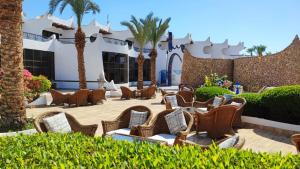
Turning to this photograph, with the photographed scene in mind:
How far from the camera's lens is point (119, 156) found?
3.64m

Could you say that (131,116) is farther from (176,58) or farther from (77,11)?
(176,58)

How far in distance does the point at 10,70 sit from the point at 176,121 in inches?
185

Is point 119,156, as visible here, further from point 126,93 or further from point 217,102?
point 126,93

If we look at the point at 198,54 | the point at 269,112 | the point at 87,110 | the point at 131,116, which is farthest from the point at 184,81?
the point at 198,54

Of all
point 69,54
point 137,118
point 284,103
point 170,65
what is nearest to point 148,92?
point 284,103

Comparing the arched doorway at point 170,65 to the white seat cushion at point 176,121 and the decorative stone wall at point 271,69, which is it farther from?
the white seat cushion at point 176,121

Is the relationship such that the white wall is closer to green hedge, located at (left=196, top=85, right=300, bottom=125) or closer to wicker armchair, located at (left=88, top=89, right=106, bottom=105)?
wicker armchair, located at (left=88, top=89, right=106, bottom=105)

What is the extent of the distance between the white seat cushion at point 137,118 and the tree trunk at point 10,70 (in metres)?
3.10

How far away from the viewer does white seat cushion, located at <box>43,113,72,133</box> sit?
272 inches

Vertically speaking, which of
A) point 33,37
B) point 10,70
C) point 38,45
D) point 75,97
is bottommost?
point 75,97

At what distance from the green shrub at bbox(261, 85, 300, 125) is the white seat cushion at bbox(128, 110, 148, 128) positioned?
13.8 feet

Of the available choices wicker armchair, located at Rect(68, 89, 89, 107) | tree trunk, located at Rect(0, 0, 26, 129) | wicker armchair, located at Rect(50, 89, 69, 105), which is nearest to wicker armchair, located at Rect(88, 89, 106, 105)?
wicker armchair, located at Rect(68, 89, 89, 107)

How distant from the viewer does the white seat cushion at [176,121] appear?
24.1 feet

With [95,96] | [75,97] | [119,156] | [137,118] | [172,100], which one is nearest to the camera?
[119,156]
